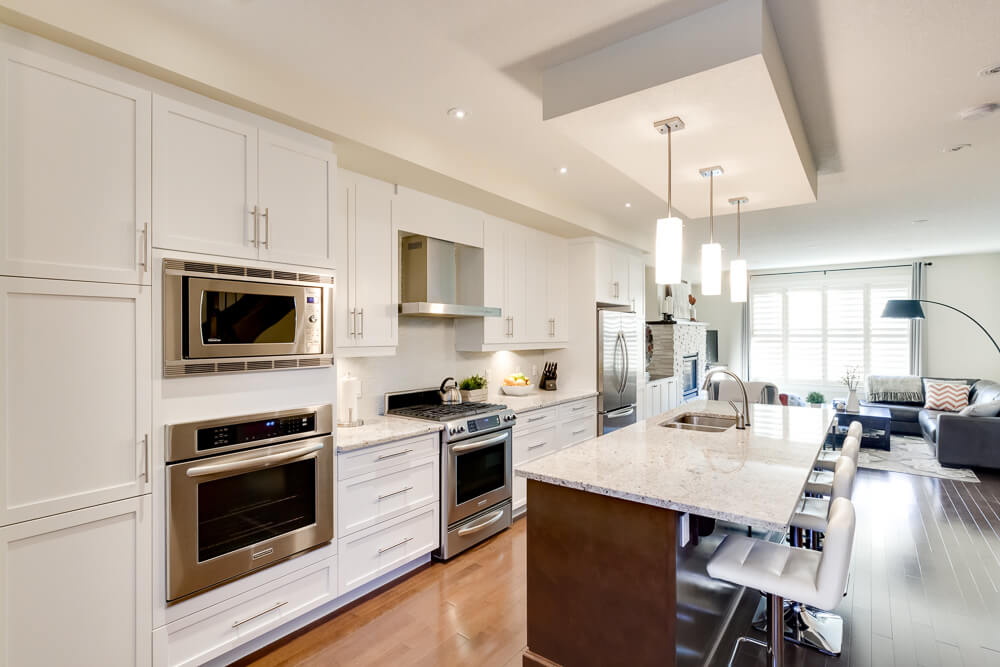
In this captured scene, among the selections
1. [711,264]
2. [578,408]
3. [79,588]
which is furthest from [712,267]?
[79,588]

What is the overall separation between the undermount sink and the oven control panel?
6.91 ft

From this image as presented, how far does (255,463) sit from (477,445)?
1464 millimetres

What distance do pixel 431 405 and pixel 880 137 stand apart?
328 centimetres

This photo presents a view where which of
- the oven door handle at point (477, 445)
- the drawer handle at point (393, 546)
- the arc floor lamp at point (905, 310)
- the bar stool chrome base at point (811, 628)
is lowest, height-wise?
the bar stool chrome base at point (811, 628)

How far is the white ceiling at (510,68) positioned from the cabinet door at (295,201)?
161 mm

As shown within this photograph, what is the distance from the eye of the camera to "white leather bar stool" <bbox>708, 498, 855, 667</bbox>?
1.58 m

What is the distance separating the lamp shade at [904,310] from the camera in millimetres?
6563

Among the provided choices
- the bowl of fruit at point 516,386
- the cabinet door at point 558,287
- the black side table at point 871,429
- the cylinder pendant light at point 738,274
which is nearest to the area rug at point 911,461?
the black side table at point 871,429

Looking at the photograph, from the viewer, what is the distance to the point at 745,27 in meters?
1.66

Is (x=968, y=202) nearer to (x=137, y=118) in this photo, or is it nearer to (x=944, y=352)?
(x=944, y=352)

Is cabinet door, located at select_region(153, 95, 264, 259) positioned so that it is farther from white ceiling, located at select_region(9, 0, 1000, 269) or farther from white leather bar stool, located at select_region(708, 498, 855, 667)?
white leather bar stool, located at select_region(708, 498, 855, 667)

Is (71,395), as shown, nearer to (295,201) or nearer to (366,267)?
(295,201)

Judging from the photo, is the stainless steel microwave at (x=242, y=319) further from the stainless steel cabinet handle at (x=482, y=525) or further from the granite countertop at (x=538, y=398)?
the granite countertop at (x=538, y=398)

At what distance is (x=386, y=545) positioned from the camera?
276 cm
